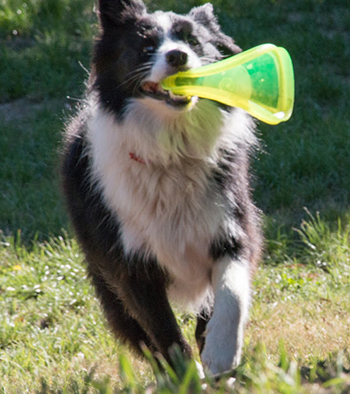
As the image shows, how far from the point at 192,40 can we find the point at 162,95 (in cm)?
35

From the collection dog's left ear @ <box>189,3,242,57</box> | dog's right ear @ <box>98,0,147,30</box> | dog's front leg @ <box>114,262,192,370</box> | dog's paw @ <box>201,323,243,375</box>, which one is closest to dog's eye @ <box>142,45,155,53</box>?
dog's right ear @ <box>98,0,147,30</box>

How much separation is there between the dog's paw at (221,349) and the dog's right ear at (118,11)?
1.59 metres

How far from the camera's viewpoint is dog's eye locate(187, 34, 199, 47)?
138 inches

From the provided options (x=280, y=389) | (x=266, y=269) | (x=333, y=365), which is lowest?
(x=266, y=269)

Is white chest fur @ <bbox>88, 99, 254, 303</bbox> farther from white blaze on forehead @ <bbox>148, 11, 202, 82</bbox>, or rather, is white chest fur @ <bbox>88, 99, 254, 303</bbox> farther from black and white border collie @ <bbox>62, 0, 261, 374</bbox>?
white blaze on forehead @ <bbox>148, 11, 202, 82</bbox>

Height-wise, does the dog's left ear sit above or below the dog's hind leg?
above

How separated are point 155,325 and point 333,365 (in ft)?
3.04

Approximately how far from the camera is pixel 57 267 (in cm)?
491

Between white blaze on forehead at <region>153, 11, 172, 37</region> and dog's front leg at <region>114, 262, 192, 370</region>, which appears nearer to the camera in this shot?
dog's front leg at <region>114, 262, 192, 370</region>

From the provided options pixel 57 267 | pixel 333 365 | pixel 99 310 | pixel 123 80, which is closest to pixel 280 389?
pixel 333 365

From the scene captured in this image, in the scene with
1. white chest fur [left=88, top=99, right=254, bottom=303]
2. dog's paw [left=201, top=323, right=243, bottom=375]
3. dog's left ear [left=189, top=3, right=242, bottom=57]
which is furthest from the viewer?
dog's left ear [left=189, top=3, right=242, bottom=57]

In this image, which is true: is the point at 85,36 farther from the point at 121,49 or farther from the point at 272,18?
the point at 121,49

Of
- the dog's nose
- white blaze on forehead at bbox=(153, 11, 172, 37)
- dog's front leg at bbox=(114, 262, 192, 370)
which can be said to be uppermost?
white blaze on forehead at bbox=(153, 11, 172, 37)

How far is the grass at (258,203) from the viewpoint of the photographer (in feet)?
11.2
